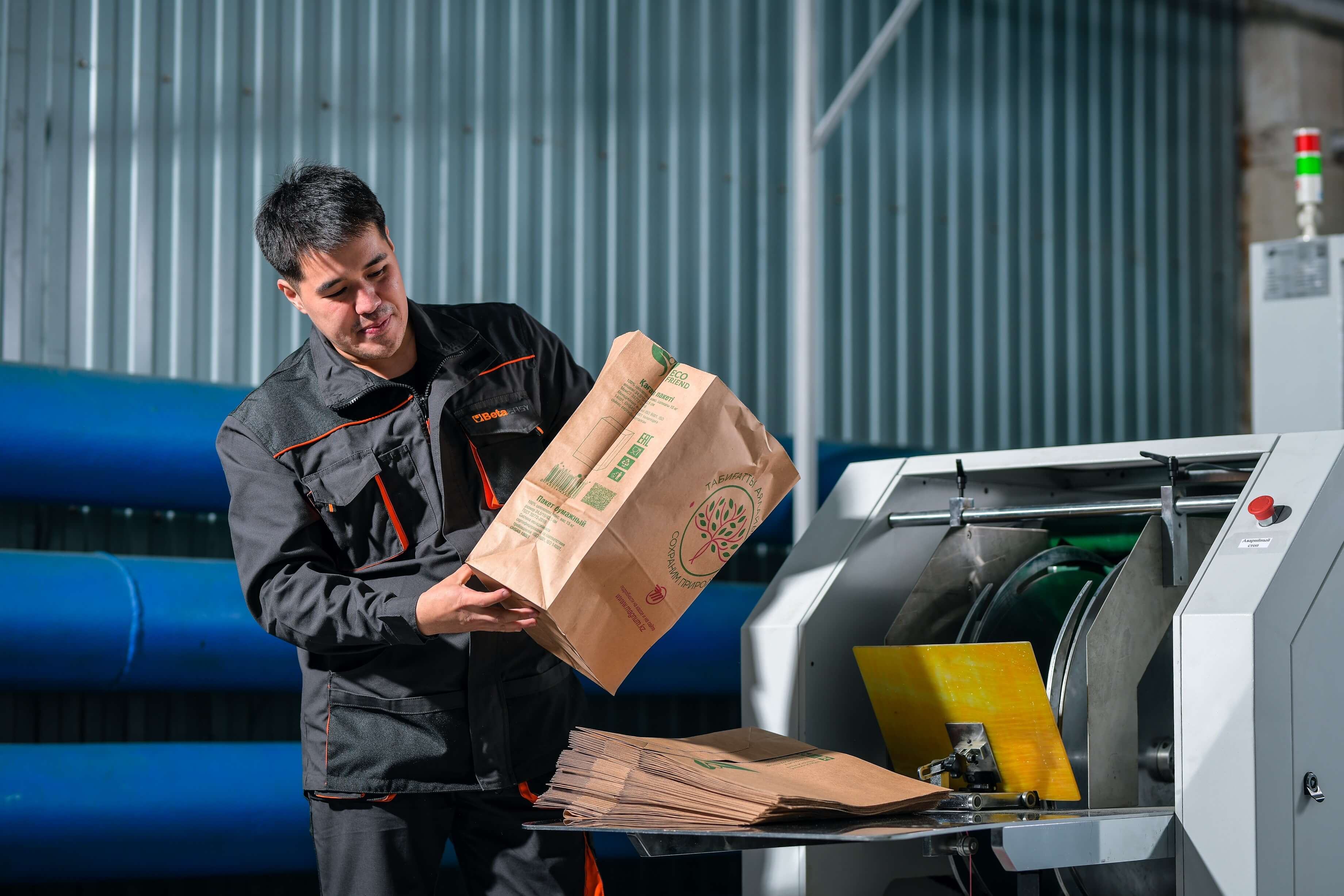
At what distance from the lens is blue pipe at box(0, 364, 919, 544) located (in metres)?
2.72

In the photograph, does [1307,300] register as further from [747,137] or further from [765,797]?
[765,797]

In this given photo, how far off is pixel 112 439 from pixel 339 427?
3.72 feet

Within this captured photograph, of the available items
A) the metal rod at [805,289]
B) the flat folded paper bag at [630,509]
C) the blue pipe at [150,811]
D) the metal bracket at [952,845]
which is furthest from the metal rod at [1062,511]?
the blue pipe at [150,811]

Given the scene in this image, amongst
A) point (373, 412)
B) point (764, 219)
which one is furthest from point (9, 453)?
point (764, 219)

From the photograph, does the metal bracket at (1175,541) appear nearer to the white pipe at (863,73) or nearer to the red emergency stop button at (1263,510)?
the red emergency stop button at (1263,510)

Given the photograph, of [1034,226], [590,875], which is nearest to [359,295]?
[590,875]

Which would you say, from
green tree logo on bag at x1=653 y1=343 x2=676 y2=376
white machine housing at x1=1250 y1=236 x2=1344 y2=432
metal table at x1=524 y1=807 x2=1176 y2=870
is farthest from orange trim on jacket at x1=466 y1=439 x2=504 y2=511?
white machine housing at x1=1250 y1=236 x2=1344 y2=432

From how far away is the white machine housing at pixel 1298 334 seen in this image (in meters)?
3.23

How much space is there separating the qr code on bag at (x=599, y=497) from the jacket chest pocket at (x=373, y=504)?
0.35 m

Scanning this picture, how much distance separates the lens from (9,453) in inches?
106

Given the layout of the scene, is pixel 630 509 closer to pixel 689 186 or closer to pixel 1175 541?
pixel 1175 541

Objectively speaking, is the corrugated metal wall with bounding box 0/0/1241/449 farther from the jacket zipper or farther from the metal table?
the metal table

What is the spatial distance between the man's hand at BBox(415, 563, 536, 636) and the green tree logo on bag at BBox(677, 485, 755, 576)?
8.2 inches

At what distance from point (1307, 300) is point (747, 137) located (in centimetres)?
179
